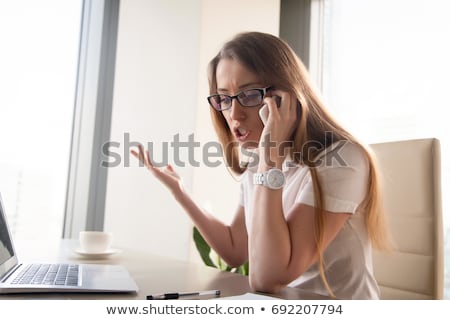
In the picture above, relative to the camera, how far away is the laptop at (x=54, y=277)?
514 mm

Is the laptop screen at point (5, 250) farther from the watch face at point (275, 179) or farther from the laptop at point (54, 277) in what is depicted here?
the watch face at point (275, 179)

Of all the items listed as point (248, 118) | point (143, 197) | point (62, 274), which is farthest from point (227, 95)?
→ point (143, 197)

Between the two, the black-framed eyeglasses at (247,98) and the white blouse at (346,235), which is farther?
the black-framed eyeglasses at (247,98)

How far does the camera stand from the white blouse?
754mm

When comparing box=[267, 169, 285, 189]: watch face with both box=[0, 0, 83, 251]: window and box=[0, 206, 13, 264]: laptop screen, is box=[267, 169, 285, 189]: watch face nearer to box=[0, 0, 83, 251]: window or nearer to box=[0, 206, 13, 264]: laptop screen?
box=[0, 206, 13, 264]: laptop screen

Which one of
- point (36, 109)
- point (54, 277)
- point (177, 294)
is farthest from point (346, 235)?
point (36, 109)

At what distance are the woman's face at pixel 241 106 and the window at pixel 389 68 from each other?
2.94 ft

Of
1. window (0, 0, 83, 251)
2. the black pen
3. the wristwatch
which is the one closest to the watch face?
the wristwatch

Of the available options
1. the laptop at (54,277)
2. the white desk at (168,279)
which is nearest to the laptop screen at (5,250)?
the laptop at (54,277)

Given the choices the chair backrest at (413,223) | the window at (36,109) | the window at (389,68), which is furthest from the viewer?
Answer: the window at (36,109)

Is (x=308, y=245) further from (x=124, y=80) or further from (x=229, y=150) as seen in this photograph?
(x=124, y=80)

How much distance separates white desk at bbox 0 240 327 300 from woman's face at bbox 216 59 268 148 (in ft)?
1.00
